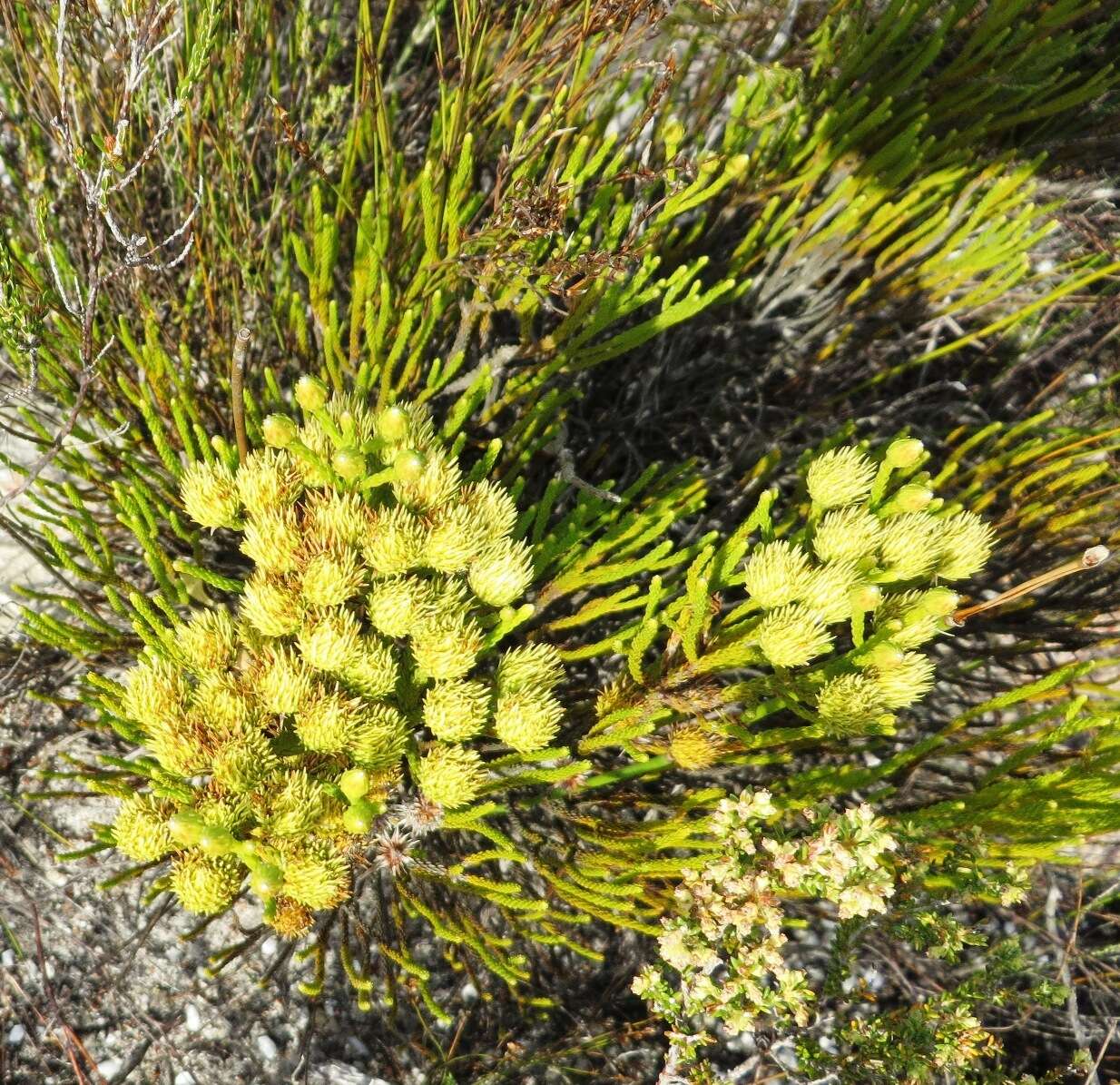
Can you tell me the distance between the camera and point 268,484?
1.45 meters

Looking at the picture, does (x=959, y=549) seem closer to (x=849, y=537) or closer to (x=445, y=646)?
(x=849, y=537)

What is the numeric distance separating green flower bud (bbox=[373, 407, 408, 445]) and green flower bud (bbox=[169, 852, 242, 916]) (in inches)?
28.7

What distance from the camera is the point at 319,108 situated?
8.00 feet

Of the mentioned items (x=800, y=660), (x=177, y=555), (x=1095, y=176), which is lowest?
(x=800, y=660)

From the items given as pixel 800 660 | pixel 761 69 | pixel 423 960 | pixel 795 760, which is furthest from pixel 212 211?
pixel 795 760

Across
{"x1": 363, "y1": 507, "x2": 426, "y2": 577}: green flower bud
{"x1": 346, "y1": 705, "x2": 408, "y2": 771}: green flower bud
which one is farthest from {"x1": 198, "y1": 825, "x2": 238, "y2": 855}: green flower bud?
{"x1": 363, "y1": 507, "x2": 426, "y2": 577}: green flower bud

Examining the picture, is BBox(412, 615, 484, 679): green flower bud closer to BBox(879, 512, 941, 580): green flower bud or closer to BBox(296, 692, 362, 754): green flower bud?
BBox(296, 692, 362, 754): green flower bud

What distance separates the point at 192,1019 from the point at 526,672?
4.31ft

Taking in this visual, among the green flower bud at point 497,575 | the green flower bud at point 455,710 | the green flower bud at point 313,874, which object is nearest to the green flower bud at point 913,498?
the green flower bud at point 497,575

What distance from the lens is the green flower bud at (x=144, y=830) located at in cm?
137

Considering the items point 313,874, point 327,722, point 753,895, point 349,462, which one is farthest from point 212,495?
point 753,895

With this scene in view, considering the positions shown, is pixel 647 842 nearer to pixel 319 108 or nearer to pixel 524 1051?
pixel 524 1051

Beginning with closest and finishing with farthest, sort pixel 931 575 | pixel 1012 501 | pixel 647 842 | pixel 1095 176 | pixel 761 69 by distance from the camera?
1. pixel 931 575
2. pixel 647 842
3. pixel 761 69
4. pixel 1012 501
5. pixel 1095 176

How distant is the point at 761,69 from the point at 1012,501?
135 cm
